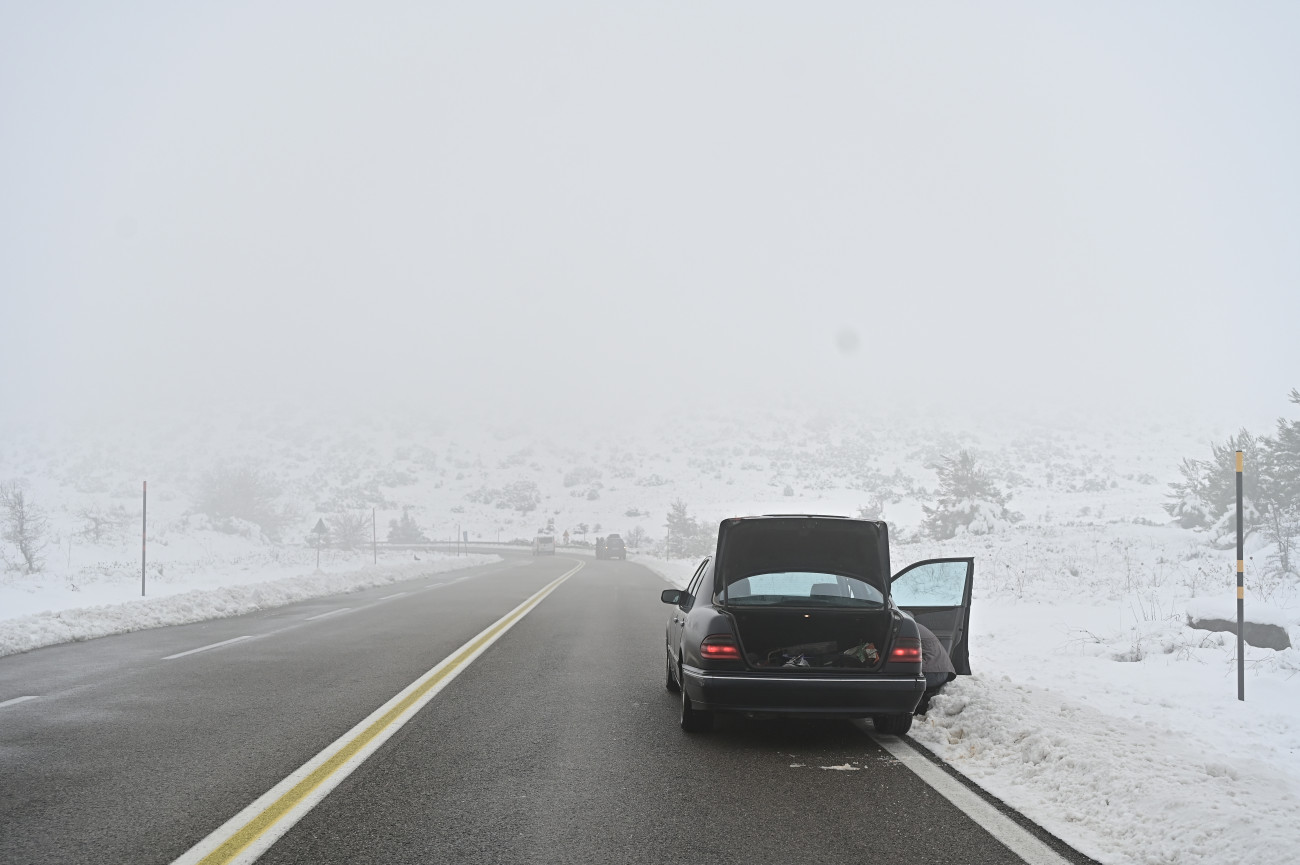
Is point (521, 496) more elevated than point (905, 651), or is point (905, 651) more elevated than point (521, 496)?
point (905, 651)

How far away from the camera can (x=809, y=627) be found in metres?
6.29

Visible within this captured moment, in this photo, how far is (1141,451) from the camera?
428ft

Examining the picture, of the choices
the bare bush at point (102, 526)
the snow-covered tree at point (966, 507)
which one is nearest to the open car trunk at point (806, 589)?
the snow-covered tree at point (966, 507)

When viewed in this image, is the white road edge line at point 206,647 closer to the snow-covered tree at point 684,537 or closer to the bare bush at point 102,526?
the bare bush at point 102,526

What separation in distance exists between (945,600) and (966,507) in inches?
1503

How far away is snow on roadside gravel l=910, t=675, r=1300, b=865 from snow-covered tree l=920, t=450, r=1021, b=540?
119 feet

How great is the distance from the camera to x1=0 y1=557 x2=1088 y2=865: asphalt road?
4.20 metres

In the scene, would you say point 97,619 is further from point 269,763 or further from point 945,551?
point 945,551

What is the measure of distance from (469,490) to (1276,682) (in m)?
125

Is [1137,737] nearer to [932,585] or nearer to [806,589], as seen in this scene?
[932,585]

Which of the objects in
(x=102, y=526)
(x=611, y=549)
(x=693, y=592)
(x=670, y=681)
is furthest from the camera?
(x=611, y=549)

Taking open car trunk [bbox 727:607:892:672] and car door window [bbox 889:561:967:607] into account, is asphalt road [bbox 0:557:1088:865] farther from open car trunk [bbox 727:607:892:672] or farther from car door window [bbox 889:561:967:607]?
car door window [bbox 889:561:967:607]

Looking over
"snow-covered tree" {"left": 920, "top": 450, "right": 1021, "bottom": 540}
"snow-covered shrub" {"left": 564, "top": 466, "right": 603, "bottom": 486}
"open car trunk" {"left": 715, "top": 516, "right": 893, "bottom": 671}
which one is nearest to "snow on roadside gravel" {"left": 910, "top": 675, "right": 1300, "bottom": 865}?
"open car trunk" {"left": 715, "top": 516, "right": 893, "bottom": 671}

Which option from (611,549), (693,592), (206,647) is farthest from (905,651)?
(611,549)
